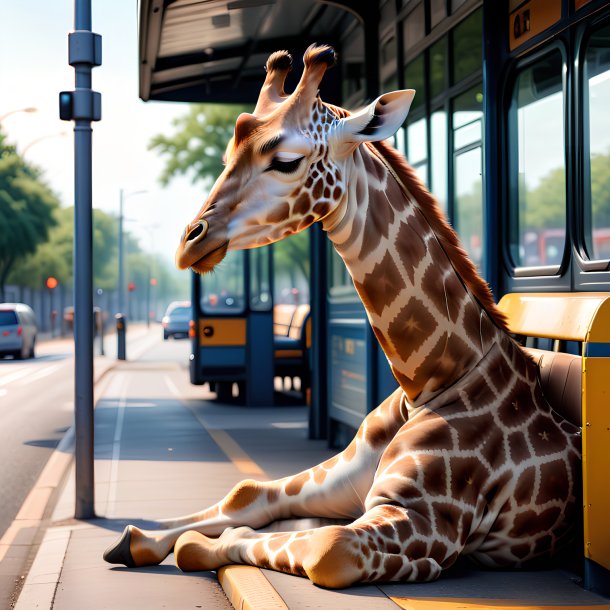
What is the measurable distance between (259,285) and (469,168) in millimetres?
10810

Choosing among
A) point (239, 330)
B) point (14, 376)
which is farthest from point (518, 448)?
point (14, 376)

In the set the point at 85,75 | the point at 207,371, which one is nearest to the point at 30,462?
the point at 85,75

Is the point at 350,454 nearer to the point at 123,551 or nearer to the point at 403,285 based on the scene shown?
the point at 403,285

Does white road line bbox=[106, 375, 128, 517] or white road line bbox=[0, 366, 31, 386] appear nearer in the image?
white road line bbox=[106, 375, 128, 517]

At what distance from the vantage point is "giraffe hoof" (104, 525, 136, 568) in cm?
567

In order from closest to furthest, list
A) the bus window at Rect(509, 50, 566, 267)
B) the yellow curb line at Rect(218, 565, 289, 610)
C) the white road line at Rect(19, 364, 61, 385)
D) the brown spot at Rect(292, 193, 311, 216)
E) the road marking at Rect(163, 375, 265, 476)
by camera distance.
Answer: the yellow curb line at Rect(218, 565, 289, 610) → the brown spot at Rect(292, 193, 311, 216) → the bus window at Rect(509, 50, 566, 267) → the road marking at Rect(163, 375, 265, 476) → the white road line at Rect(19, 364, 61, 385)

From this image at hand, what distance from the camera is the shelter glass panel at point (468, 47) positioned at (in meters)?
7.35

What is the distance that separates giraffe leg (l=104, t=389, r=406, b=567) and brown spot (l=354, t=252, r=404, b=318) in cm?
55

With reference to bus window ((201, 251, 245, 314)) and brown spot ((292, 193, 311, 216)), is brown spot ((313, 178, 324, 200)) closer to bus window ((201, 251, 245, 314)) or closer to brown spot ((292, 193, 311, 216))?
brown spot ((292, 193, 311, 216))

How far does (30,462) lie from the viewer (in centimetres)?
1171

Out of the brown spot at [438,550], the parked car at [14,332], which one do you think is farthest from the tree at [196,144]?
the brown spot at [438,550]

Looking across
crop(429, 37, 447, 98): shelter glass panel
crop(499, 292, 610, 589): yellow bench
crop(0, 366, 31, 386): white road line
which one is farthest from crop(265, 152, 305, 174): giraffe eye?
crop(0, 366, 31, 386): white road line

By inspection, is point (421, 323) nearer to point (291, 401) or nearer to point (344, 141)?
point (344, 141)

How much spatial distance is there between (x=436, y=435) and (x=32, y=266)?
6132 cm
